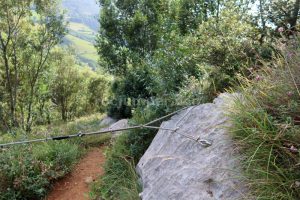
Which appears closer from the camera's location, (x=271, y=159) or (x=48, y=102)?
(x=271, y=159)

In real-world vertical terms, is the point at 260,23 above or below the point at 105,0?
below

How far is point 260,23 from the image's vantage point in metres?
9.00

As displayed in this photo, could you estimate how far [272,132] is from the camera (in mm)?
2795

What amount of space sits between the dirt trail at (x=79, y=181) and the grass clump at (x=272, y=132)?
12.9 ft

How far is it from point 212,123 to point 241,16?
22.6 ft

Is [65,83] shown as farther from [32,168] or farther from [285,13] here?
[285,13]

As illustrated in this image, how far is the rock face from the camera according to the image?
2816 mm

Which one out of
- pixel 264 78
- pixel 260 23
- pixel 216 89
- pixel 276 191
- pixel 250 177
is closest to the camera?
pixel 276 191

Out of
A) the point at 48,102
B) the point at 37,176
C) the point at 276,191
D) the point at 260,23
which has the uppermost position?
the point at 260,23

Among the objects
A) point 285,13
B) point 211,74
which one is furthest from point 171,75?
point 285,13

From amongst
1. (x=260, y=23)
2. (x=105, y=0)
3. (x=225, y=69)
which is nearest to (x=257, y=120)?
(x=225, y=69)

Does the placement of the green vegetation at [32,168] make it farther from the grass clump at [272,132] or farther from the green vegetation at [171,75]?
the grass clump at [272,132]

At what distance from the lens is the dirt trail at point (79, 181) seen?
617 centimetres

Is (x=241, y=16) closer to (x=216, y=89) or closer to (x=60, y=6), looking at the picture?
(x=216, y=89)
